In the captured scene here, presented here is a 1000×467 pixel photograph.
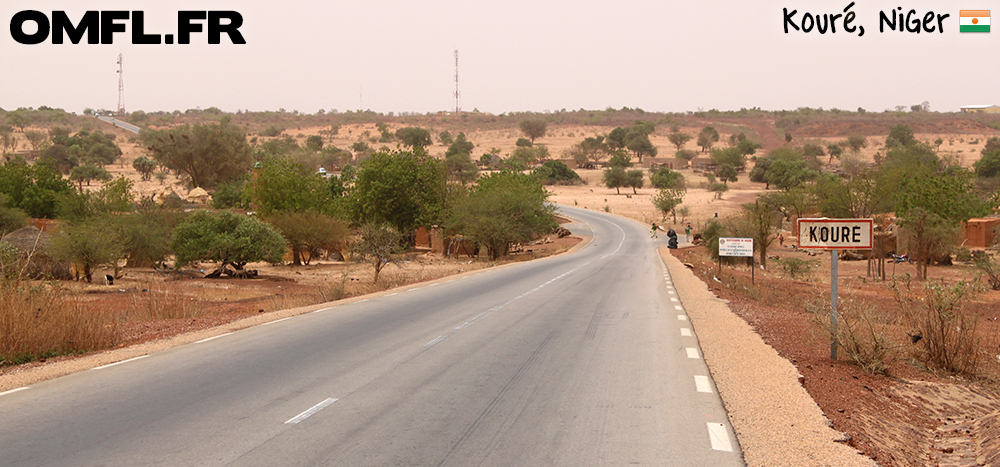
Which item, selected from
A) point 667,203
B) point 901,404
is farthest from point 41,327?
point 667,203

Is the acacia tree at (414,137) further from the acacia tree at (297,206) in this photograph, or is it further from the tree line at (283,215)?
the acacia tree at (297,206)

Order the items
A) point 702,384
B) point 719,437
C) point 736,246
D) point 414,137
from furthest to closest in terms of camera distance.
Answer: point 414,137, point 736,246, point 702,384, point 719,437

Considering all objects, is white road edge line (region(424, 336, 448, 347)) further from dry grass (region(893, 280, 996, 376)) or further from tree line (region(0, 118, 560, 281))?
tree line (region(0, 118, 560, 281))

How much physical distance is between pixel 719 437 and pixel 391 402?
3257 mm

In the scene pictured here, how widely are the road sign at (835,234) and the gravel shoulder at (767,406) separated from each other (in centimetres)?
166

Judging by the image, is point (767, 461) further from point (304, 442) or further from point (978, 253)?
point (978, 253)

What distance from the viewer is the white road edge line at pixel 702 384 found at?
27.9 ft

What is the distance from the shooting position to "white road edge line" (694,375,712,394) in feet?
27.9

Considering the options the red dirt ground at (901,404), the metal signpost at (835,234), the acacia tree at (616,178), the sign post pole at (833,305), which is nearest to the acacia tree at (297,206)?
the red dirt ground at (901,404)

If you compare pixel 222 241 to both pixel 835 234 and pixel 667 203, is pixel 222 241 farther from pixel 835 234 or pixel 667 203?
pixel 667 203

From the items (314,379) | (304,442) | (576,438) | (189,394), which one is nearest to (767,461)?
(576,438)

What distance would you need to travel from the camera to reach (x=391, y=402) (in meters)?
7.71

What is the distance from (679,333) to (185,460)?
927cm

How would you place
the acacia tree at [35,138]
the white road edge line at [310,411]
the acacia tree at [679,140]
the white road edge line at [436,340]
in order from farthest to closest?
the acacia tree at [679,140] → the acacia tree at [35,138] → the white road edge line at [436,340] → the white road edge line at [310,411]
